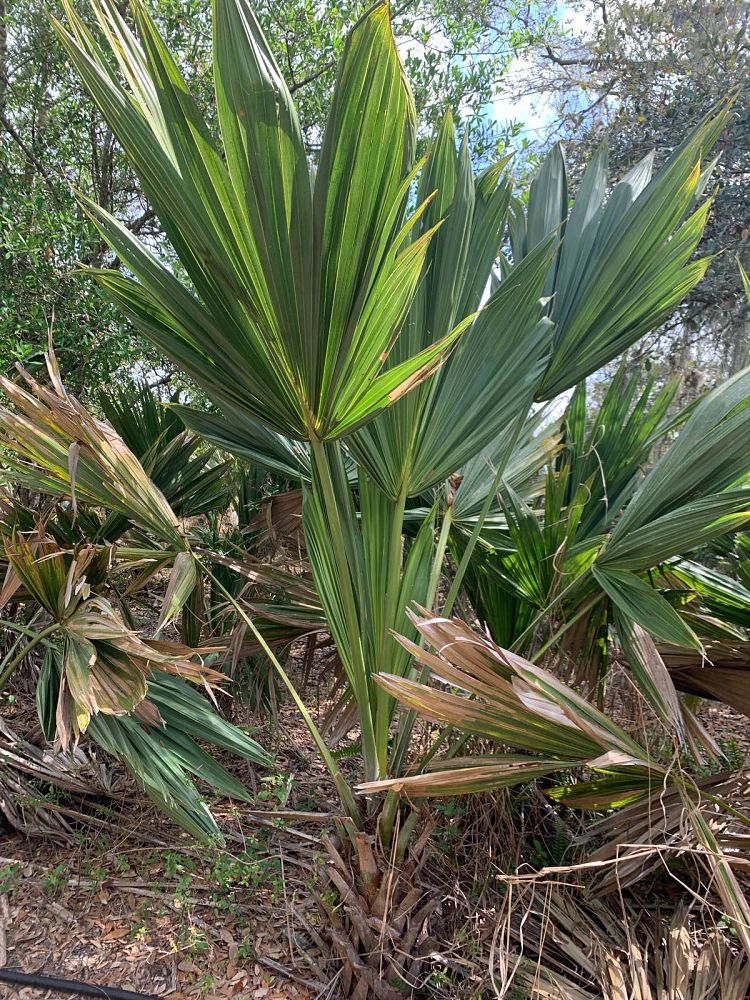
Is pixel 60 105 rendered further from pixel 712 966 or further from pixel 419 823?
Result: pixel 712 966

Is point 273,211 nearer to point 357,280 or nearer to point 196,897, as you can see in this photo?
point 357,280

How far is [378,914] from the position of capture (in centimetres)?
166

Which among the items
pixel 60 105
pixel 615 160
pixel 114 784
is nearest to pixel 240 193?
pixel 114 784

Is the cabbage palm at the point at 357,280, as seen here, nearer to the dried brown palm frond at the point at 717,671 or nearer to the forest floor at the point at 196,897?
the forest floor at the point at 196,897

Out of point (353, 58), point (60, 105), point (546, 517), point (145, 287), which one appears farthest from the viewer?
point (60, 105)

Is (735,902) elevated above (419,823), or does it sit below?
above

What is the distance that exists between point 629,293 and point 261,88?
3.54 feet

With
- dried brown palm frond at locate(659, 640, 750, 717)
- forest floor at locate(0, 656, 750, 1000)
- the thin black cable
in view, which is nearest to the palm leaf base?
forest floor at locate(0, 656, 750, 1000)

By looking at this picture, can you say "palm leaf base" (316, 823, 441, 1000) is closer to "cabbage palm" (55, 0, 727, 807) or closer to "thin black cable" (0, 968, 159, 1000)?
"cabbage palm" (55, 0, 727, 807)

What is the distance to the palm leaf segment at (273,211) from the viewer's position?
1.16 meters

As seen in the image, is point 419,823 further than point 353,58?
Yes

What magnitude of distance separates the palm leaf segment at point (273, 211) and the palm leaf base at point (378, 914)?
102 cm

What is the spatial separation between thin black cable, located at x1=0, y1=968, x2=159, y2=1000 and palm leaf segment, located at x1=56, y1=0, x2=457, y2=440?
1.58 meters

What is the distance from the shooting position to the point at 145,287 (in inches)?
55.2
